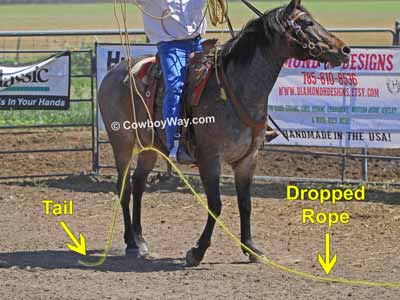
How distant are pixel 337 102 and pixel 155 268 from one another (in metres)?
4.39

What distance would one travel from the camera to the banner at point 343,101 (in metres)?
11.4

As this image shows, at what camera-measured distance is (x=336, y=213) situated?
33.5ft

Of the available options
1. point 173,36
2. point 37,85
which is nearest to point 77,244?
point 173,36

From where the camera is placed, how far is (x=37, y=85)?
1238 centimetres

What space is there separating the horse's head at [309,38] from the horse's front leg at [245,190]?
1146mm

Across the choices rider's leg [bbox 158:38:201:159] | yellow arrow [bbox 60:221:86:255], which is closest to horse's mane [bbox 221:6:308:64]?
rider's leg [bbox 158:38:201:159]

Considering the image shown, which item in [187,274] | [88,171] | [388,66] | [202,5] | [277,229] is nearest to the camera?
[187,274]

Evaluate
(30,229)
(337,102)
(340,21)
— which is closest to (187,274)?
(30,229)

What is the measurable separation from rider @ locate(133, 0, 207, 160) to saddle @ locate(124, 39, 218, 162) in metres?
0.06

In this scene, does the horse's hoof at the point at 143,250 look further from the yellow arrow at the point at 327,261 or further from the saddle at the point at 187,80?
the yellow arrow at the point at 327,261

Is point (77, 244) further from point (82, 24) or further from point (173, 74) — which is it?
point (82, 24)

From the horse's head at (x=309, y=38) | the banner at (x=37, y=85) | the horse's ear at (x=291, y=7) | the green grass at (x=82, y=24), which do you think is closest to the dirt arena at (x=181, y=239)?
the banner at (x=37, y=85)

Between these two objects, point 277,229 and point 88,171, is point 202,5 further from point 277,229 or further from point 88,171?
point 88,171

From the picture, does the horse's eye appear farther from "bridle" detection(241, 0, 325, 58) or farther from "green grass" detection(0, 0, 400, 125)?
"green grass" detection(0, 0, 400, 125)
